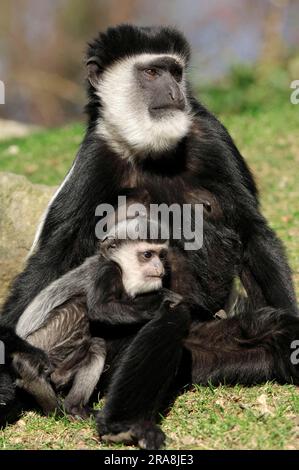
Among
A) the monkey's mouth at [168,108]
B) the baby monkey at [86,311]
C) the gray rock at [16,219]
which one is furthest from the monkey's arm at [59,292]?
the gray rock at [16,219]

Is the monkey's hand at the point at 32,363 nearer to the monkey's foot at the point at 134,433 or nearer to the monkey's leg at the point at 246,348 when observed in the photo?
the monkey's foot at the point at 134,433

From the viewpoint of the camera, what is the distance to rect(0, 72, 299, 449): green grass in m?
4.18

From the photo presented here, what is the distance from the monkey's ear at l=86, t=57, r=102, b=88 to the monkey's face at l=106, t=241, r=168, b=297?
1250 millimetres

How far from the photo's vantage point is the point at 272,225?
8.45 meters

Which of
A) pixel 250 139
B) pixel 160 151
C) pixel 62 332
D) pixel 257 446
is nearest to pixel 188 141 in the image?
pixel 160 151

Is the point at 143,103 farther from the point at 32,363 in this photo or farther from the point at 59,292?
the point at 32,363

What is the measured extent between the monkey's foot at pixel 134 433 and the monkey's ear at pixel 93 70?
91.1 inches

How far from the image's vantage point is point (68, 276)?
4.84 meters

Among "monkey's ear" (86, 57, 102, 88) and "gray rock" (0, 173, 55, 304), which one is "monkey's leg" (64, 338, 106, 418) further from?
"gray rock" (0, 173, 55, 304)

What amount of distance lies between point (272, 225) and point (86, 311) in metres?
4.03

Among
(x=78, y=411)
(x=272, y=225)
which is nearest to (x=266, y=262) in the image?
(x=78, y=411)

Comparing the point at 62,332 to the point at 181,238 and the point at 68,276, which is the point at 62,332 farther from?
the point at 181,238

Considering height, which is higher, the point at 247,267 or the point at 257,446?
the point at 247,267

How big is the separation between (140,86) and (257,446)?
2461mm
